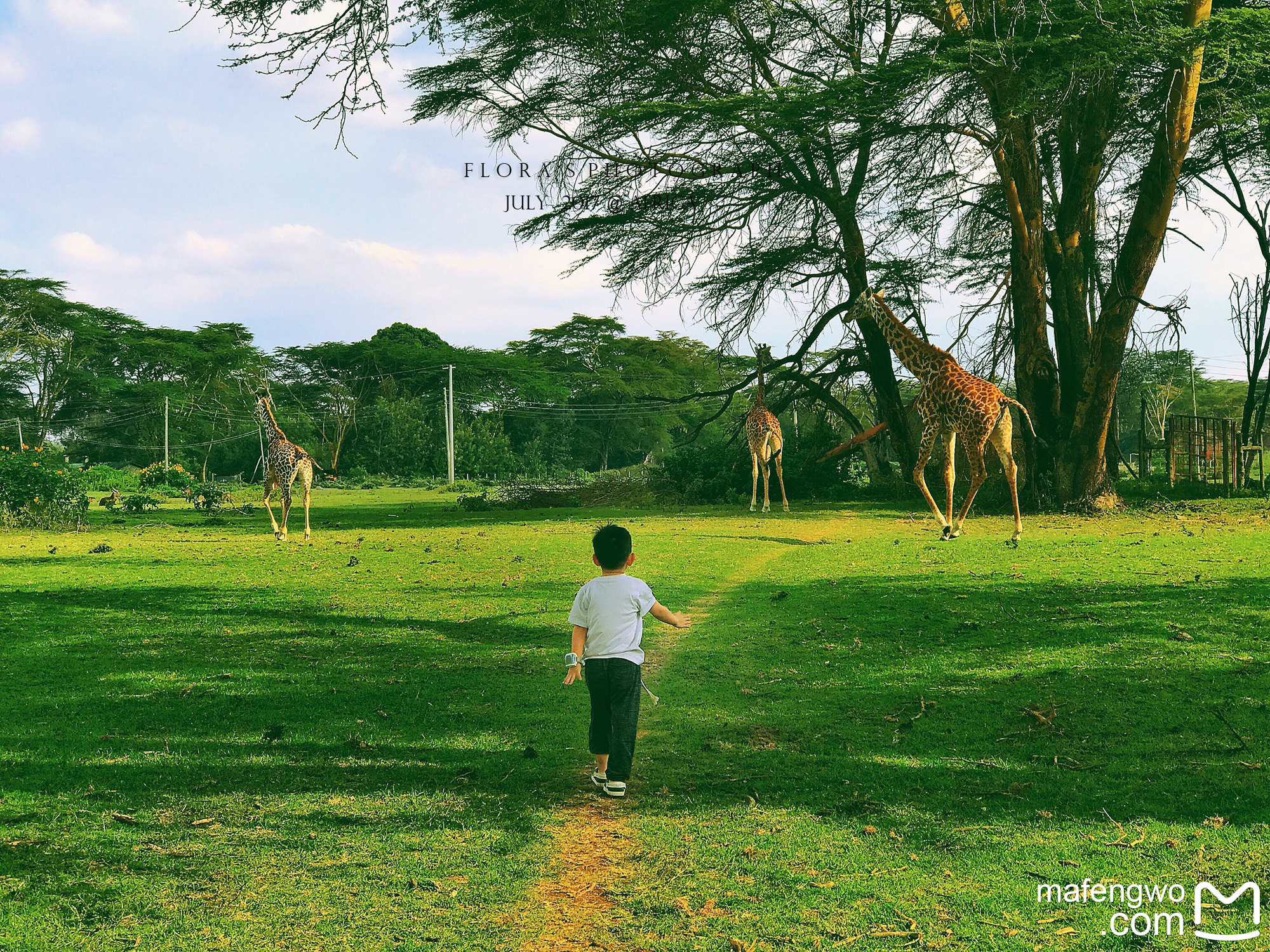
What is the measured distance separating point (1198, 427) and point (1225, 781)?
21.8 m

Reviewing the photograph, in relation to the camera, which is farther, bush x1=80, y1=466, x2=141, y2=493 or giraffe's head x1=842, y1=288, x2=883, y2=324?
bush x1=80, y1=466, x2=141, y2=493

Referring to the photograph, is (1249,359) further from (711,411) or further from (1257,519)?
(711,411)

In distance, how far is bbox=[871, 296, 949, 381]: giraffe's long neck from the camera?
11219 mm

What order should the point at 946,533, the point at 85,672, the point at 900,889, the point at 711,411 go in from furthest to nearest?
the point at 711,411, the point at 946,533, the point at 85,672, the point at 900,889

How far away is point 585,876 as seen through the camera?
348 centimetres

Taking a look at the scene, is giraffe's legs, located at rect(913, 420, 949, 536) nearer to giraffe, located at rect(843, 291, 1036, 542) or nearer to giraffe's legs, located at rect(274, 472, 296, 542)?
giraffe, located at rect(843, 291, 1036, 542)

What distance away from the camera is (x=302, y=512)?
75.5ft

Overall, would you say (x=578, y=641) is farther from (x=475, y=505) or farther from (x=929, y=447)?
(x=475, y=505)

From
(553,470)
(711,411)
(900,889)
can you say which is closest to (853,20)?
(900,889)

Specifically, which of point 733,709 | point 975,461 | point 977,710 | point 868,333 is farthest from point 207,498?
point 977,710

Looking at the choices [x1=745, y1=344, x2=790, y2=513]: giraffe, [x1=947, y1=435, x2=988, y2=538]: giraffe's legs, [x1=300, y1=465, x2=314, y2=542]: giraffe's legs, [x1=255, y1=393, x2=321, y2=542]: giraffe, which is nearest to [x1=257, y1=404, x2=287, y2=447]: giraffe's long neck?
[x1=255, y1=393, x2=321, y2=542]: giraffe

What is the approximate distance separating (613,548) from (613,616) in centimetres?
30

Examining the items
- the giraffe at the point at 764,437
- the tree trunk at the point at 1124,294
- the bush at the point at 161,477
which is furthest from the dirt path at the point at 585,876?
the bush at the point at 161,477

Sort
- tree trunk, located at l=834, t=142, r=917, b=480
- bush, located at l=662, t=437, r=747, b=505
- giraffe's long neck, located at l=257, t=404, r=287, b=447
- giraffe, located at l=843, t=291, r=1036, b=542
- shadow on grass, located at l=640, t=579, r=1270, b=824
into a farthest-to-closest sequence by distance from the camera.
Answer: bush, located at l=662, t=437, r=747, b=505, tree trunk, located at l=834, t=142, r=917, b=480, giraffe's long neck, located at l=257, t=404, r=287, b=447, giraffe, located at l=843, t=291, r=1036, b=542, shadow on grass, located at l=640, t=579, r=1270, b=824
